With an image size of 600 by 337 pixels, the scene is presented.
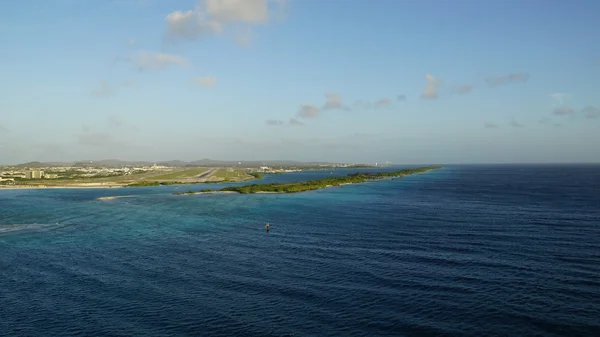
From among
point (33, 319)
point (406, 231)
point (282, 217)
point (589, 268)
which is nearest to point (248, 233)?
point (282, 217)

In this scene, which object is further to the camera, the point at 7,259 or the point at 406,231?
the point at 406,231

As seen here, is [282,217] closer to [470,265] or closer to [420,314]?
[470,265]

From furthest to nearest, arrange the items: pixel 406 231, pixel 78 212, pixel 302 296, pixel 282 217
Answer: pixel 78 212 → pixel 282 217 → pixel 406 231 → pixel 302 296

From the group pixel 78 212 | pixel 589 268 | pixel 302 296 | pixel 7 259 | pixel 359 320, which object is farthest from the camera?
pixel 78 212

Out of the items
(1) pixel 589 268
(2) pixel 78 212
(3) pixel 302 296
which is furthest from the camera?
(2) pixel 78 212

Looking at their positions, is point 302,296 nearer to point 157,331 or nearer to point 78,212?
point 157,331

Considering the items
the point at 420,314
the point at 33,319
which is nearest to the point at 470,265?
the point at 420,314
